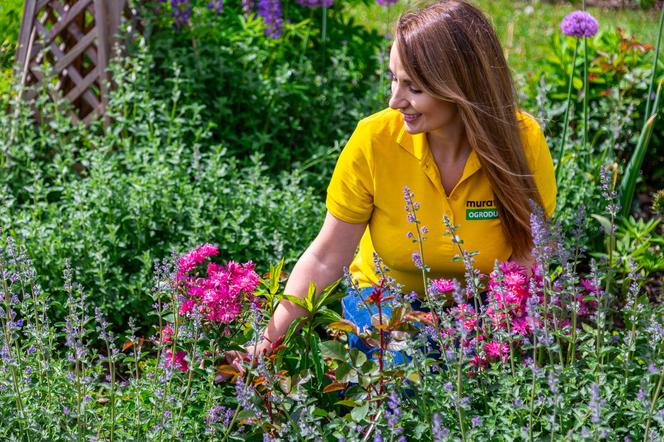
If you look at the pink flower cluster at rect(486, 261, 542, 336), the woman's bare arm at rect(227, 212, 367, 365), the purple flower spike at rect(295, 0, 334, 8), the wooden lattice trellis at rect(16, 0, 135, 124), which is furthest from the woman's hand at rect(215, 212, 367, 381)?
the purple flower spike at rect(295, 0, 334, 8)

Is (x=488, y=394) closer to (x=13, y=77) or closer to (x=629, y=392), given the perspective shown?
(x=629, y=392)

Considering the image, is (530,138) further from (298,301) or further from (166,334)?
(166,334)

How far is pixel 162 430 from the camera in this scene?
90.8 inches

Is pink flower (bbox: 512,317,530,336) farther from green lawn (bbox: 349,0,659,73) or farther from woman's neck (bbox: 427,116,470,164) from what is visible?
green lawn (bbox: 349,0,659,73)

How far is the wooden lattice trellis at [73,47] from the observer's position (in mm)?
4348

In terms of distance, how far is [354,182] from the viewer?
9.12 feet

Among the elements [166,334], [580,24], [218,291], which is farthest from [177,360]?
[580,24]

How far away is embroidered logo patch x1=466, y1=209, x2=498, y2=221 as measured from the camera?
111 inches

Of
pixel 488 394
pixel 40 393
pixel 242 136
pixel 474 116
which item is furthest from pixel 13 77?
pixel 488 394

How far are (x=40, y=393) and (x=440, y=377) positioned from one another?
1.08m

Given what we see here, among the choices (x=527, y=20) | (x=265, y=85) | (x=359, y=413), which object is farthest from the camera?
(x=527, y=20)

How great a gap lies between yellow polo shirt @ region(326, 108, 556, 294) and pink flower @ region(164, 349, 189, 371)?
617 millimetres

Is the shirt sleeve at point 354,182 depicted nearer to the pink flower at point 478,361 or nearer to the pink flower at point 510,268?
the pink flower at point 510,268

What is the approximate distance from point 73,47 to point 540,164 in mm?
2536
